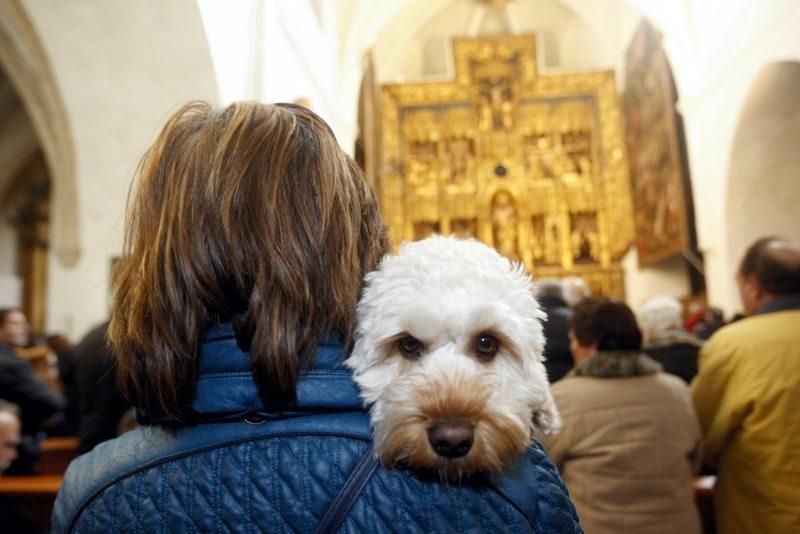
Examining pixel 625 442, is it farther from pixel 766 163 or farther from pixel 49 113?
pixel 766 163

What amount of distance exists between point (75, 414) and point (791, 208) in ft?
30.6

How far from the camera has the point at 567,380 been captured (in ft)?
8.93

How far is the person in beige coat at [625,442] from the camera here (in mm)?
2580

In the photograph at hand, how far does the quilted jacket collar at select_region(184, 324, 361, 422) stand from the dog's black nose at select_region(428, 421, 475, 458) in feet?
0.52

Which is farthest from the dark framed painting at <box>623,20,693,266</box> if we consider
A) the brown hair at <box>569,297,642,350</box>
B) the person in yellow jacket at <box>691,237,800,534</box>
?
the brown hair at <box>569,297,642,350</box>

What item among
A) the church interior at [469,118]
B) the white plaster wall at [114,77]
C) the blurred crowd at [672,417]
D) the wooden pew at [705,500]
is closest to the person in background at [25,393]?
the church interior at [469,118]

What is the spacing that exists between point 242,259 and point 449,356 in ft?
1.52

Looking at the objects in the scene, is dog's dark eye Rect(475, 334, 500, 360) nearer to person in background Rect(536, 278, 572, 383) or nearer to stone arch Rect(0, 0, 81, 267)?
person in background Rect(536, 278, 572, 383)

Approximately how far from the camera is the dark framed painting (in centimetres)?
1132

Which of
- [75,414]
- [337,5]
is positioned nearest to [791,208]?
[337,5]

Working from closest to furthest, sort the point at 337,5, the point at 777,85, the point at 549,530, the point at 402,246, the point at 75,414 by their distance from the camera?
the point at 549,530
the point at 402,246
the point at 75,414
the point at 777,85
the point at 337,5

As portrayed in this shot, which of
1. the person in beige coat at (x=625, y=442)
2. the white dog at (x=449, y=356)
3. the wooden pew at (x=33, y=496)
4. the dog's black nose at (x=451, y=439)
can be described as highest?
the white dog at (x=449, y=356)

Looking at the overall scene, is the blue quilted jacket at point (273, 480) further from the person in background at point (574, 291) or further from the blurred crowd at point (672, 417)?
the person in background at point (574, 291)

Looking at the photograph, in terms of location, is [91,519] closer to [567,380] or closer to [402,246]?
[402,246]
